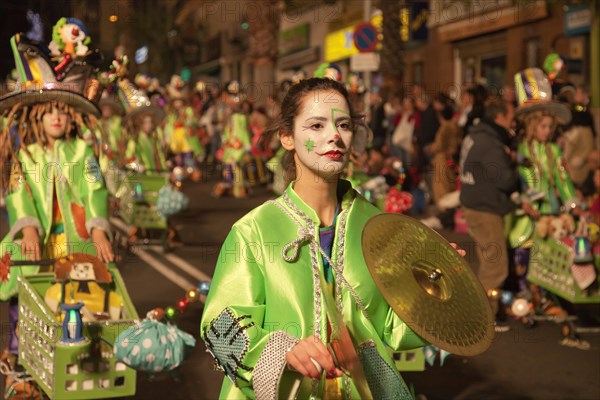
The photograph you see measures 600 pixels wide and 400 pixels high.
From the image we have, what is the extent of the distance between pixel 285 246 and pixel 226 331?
0.39m

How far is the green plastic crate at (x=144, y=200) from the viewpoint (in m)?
12.9

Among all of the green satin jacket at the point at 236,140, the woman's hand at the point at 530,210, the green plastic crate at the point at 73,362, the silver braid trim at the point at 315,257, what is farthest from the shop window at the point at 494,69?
the silver braid trim at the point at 315,257

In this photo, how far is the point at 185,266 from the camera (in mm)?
12195

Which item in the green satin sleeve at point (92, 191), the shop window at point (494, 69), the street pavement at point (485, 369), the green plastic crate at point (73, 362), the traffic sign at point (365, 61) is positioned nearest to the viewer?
the green plastic crate at point (73, 362)

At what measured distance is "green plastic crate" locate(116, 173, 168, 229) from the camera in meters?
12.9

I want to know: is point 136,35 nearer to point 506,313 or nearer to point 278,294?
point 506,313

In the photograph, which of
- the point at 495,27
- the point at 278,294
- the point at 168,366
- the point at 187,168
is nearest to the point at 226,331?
the point at 278,294

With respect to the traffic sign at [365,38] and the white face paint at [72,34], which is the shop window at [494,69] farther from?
the white face paint at [72,34]

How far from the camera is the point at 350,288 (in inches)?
145

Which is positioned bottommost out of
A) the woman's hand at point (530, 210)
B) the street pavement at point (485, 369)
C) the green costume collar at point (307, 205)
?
the street pavement at point (485, 369)

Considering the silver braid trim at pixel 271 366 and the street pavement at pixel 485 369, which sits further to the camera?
the street pavement at pixel 485 369

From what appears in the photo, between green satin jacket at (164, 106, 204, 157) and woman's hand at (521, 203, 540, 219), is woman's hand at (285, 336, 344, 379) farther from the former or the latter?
green satin jacket at (164, 106, 204, 157)

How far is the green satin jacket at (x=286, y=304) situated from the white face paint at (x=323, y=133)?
0.16 metres

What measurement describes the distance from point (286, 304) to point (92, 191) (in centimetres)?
282
